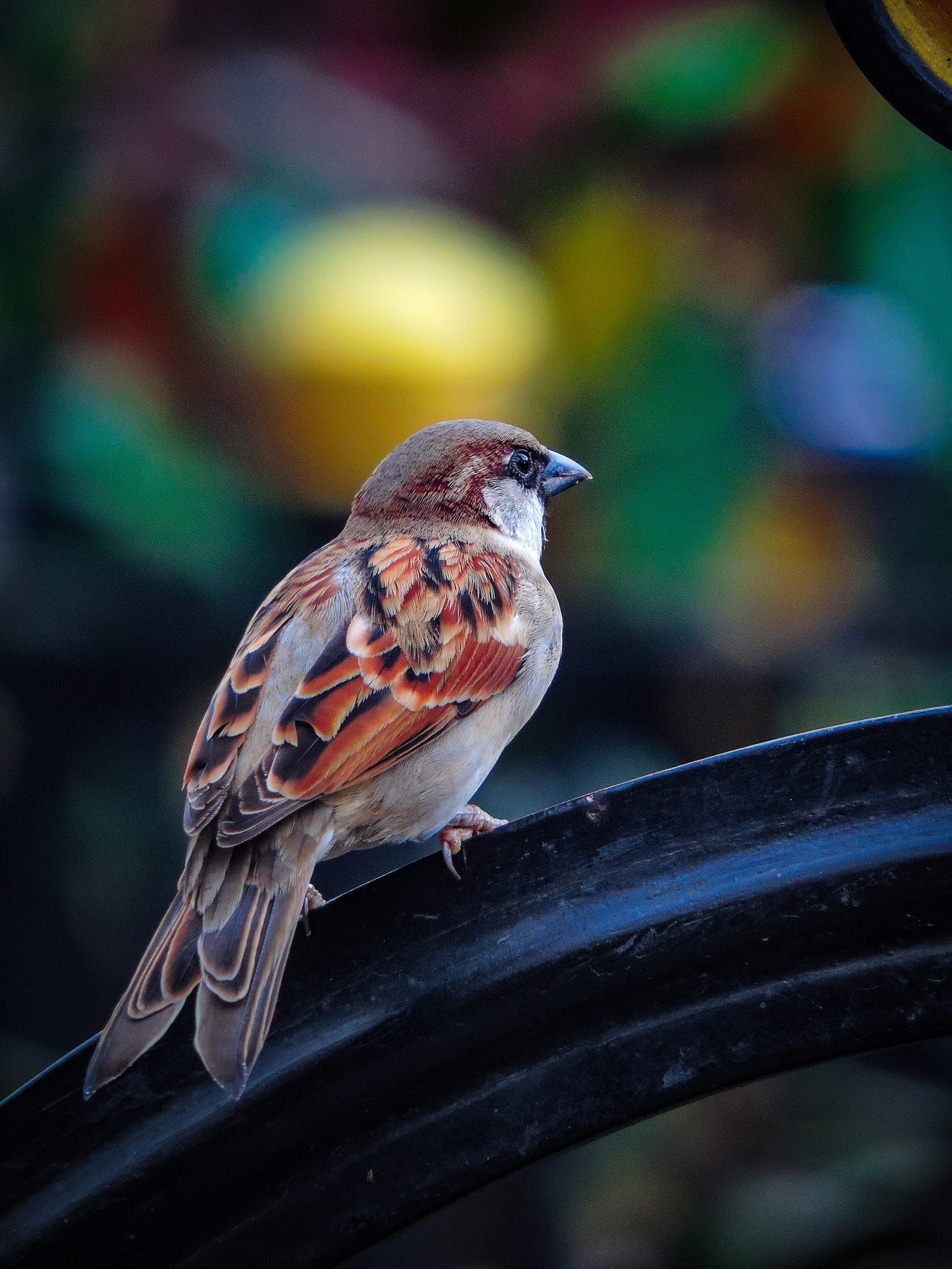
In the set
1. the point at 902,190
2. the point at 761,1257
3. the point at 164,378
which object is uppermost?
the point at 164,378

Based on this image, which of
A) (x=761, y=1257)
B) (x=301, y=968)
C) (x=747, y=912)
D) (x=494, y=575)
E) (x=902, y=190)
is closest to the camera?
(x=747, y=912)

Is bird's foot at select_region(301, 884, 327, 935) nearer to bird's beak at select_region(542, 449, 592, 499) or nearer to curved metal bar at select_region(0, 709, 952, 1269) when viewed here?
curved metal bar at select_region(0, 709, 952, 1269)

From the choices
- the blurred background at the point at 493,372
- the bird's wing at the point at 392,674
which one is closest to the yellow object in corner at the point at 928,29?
the bird's wing at the point at 392,674

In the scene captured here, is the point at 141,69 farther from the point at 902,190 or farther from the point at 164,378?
the point at 902,190

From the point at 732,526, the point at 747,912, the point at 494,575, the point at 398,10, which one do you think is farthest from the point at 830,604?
the point at 747,912

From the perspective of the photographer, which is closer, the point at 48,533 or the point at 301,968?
the point at 301,968

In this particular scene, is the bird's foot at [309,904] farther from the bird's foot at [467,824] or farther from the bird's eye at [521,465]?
the bird's eye at [521,465]

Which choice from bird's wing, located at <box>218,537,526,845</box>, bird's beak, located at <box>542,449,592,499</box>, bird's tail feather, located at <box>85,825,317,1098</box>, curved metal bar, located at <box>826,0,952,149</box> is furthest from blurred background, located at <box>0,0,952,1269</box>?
curved metal bar, located at <box>826,0,952,149</box>
